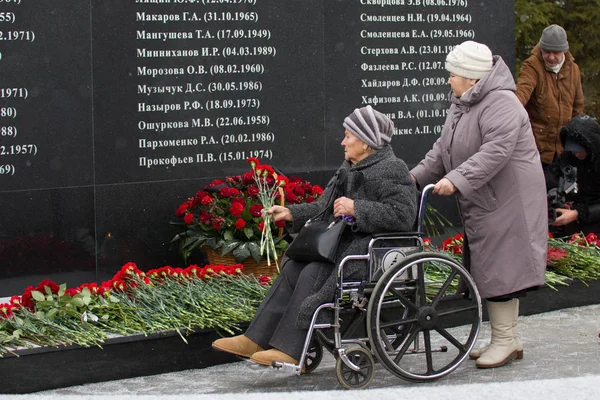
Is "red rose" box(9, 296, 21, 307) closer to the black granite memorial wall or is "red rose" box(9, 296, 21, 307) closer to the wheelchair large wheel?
the black granite memorial wall

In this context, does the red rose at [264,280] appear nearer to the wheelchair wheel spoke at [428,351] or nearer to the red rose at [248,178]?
the red rose at [248,178]

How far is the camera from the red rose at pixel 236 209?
7121 mm

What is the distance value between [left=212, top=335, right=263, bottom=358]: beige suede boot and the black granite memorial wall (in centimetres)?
224

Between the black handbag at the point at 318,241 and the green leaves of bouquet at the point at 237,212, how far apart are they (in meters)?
1.43

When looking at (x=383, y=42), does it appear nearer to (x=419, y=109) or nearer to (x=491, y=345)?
(x=419, y=109)

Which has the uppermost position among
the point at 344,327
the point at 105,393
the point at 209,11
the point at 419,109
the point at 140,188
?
the point at 209,11

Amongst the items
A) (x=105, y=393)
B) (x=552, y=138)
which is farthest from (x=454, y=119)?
(x=552, y=138)

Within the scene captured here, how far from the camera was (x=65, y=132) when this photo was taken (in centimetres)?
730

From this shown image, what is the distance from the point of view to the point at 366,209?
5.41 meters

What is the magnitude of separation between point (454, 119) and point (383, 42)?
9.09 feet

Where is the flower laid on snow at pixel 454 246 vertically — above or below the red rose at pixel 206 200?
below

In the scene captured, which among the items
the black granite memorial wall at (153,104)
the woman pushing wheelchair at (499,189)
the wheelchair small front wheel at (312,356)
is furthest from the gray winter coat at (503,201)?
the black granite memorial wall at (153,104)

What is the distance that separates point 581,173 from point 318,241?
2.87 metres

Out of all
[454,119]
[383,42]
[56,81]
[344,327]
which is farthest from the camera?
[383,42]
